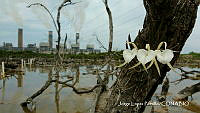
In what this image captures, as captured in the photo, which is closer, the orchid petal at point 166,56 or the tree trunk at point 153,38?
the orchid petal at point 166,56

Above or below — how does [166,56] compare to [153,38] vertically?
below

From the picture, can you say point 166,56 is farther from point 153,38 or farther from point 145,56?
point 153,38

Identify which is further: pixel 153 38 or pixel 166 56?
pixel 153 38

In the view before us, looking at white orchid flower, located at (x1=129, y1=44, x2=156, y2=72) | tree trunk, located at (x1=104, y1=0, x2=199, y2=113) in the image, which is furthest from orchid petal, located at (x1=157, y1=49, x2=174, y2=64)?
tree trunk, located at (x1=104, y1=0, x2=199, y2=113)

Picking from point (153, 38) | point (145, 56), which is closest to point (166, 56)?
point (145, 56)

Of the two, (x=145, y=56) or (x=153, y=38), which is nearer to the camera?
(x=145, y=56)

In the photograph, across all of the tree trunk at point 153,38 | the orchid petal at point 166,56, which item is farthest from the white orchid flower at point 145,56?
the tree trunk at point 153,38

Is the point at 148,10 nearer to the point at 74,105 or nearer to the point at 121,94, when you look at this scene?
the point at 121,94

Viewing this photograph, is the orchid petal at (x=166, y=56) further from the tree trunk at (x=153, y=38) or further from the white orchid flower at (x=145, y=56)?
the tree trunk at (x=153, y=38)
